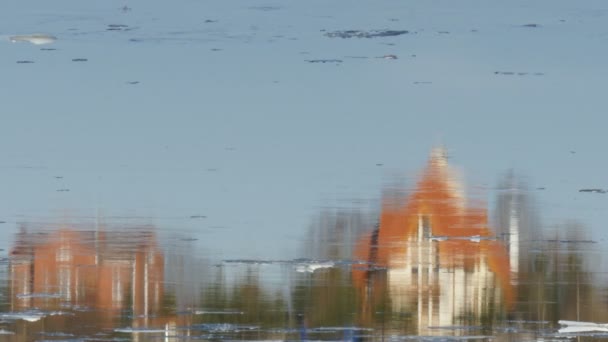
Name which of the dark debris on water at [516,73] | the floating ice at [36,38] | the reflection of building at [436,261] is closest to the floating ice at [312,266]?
the reflection of building at [436,261]

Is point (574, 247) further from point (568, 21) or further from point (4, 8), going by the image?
point (4, 8)

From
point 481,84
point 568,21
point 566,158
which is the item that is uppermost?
point 568,21

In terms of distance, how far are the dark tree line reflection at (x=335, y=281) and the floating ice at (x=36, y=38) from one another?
817cm

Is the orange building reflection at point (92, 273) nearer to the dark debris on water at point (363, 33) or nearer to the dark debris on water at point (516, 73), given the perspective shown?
the dark debris on water at point (516, 73)

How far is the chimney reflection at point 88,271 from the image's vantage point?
9117mm

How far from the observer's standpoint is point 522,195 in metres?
12.2

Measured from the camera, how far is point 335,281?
9.66 meters

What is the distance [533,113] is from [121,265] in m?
6.30

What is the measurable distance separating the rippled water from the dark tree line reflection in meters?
0.02

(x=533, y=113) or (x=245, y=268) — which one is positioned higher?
(x=533, y=113)

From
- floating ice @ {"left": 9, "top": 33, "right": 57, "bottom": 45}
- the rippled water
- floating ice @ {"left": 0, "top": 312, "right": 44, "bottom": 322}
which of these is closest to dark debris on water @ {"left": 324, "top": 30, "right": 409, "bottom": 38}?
the rippled water

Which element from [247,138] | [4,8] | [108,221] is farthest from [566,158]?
[4,8]

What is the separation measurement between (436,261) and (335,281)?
849 millimetres

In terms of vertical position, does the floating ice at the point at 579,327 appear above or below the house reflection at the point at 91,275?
below
